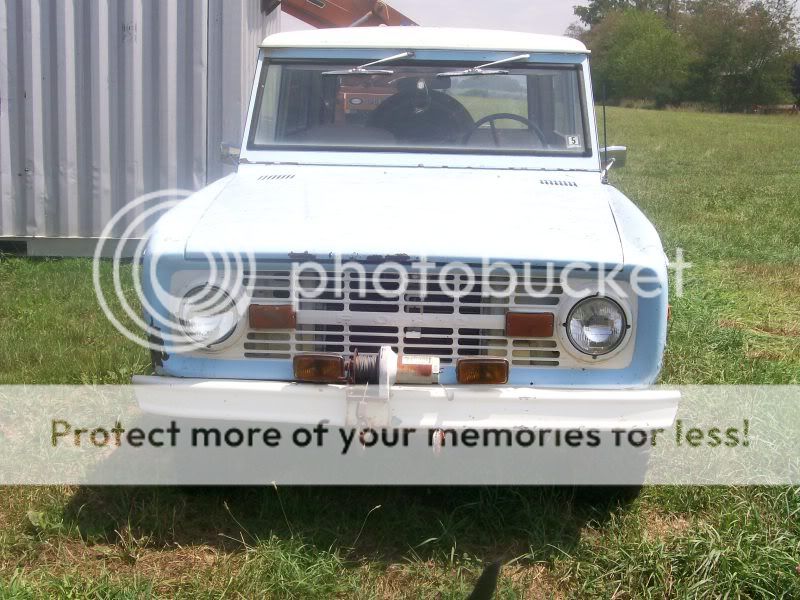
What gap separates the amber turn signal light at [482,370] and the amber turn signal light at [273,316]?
0.54 m

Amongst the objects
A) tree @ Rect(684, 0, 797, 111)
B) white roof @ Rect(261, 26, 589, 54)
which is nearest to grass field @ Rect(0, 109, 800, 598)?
white roof @ Rect(261, 26, 589, 54)

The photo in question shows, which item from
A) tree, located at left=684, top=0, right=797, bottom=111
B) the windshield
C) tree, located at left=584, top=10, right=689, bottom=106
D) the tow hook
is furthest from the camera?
tree, located at left=584, top=10, right=689, bottom=106

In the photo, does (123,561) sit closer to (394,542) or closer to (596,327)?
(394,542)

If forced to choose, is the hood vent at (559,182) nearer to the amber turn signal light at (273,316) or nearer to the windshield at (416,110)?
the windshield at (416,110)

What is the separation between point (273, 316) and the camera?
9.36 feet

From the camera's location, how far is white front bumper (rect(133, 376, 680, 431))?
280cm

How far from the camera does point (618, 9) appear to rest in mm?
80188

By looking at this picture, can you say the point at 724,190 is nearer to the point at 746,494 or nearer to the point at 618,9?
the point at 746,494

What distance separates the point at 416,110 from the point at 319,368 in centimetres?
173

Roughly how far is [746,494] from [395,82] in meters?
2.28

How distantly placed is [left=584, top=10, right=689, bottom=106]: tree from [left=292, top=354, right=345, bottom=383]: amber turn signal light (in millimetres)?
55420

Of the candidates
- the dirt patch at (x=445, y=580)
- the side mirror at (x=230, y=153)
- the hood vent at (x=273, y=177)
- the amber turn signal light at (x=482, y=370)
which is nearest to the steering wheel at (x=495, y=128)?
the hood vent at (x=273, y=177)

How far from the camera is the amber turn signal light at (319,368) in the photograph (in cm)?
283

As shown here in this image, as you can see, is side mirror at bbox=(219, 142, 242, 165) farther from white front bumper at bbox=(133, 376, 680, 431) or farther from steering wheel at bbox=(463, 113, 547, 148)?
white front bumper at bbox=(133, 376, 680, 431)
